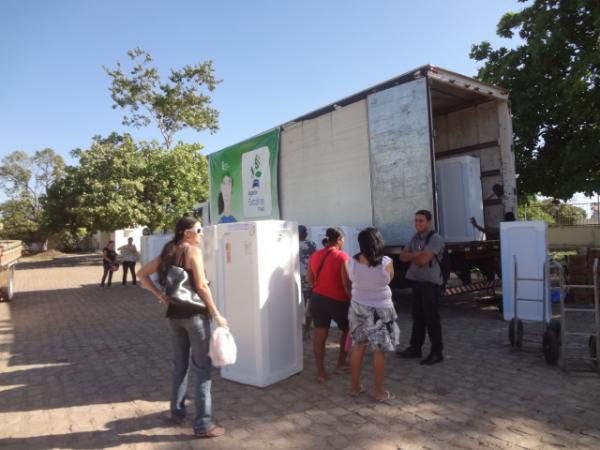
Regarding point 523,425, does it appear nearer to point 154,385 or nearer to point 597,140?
point 154,385

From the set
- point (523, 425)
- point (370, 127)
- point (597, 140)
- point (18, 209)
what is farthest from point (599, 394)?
point (18, 209)

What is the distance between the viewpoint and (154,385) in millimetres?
4680

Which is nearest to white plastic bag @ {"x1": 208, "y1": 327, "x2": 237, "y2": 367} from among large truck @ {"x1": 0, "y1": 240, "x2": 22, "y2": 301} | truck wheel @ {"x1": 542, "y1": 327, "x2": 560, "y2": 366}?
truck wheel @ {"x1": 542, "y1": 327, "x2": 560, "y2": 366}

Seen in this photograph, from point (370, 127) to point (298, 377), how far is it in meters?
4.51

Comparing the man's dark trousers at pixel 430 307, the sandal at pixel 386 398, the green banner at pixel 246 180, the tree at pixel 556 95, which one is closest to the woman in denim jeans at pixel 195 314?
the sandal at pixel 386 398

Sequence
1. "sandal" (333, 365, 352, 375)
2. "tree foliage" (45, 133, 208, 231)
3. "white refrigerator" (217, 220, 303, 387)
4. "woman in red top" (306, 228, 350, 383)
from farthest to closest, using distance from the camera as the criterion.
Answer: "tree foliage" (45, 133, 208, 231)
"sandal" (333, 365, 352, 375)
"woman in red top" (306, 228, 350, 383)
"white refrigerator" (217, 220, 303, 387)

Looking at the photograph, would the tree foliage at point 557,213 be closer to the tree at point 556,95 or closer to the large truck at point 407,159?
the tree at point 556,95

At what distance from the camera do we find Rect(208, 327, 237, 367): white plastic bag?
3240mm

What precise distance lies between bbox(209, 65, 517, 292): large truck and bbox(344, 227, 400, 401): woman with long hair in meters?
3.16

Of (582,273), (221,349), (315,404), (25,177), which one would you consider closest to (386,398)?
(315,404)

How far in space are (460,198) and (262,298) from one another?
4861 millimetres

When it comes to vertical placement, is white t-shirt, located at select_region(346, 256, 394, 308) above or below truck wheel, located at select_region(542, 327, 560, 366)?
above

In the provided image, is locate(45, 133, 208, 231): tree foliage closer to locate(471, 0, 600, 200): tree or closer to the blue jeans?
locate(471, 0, 600, 200): tree

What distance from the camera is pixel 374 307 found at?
3.98 m
